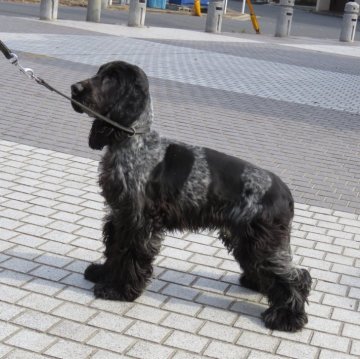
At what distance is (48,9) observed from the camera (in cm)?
2080

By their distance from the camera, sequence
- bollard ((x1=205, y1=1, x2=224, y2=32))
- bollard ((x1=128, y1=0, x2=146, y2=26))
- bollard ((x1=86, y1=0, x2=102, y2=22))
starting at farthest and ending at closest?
bollard ((x1=205, y1=1, x2=224, y2=32))
bollard ((x1=86, y1=0, x2=102, y2=22))
bollard ((x1=128, y1=0, x2=146, y2=26))

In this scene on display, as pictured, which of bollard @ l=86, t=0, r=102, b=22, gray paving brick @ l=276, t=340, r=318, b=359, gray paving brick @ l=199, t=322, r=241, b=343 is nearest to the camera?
gray paving brick @ l=276, t=340, r=318, b=359

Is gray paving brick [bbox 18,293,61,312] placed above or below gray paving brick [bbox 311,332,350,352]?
below

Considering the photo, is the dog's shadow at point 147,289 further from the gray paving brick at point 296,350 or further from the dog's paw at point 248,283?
the gray paving brick at point 296,350

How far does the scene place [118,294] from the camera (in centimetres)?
488

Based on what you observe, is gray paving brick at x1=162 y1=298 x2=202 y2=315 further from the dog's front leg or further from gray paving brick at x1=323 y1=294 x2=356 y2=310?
gray paving brick at x1=323 y1=294 x2=356 y2=310

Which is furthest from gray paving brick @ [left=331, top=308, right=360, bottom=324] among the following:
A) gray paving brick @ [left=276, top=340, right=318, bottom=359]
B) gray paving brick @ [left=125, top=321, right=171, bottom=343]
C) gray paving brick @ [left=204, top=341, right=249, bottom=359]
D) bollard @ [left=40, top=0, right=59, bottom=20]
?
bollard @ [left=40, top=0, right=59, bottom=20]

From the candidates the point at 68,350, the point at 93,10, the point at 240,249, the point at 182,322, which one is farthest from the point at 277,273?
the point at 93,10

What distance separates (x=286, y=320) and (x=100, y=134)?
1.62m

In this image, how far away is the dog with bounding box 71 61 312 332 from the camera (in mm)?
4676

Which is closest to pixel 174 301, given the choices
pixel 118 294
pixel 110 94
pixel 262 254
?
pixel 118 294

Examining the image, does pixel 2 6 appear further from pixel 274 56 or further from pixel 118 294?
pixel 118 294

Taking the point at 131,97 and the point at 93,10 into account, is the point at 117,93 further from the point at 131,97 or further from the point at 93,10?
the point at 93,10

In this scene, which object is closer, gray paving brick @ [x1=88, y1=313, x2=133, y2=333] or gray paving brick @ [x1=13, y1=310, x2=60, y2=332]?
gray paving brick @ [x1=13, y1=310, x2=60, y2=332]
